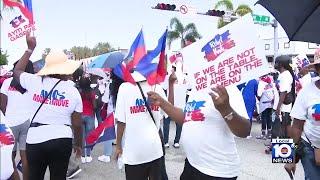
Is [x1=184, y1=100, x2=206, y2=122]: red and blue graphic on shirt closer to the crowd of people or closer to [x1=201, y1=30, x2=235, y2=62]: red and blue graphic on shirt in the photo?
the crowd of people

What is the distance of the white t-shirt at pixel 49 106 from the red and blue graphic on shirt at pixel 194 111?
5.12ft

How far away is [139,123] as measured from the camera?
4.07 meters

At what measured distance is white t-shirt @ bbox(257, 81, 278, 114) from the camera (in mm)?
9180

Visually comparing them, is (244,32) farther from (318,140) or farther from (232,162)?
(318,140)

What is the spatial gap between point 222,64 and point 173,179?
3791 millimetres

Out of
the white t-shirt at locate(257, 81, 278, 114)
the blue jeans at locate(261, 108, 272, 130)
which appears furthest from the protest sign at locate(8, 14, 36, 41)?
the blue jeans at locate(261, 108, 272, 130)

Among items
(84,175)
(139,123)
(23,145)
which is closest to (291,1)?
(139,123)

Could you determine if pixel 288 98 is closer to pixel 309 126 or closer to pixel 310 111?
pixel 309 126

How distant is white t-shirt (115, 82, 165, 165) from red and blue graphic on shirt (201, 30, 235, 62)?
4.27 ft

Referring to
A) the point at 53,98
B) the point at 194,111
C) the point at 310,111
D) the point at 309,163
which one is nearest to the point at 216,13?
the point at 53,98

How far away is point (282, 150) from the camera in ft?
11.2

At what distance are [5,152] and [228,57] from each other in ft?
4.89

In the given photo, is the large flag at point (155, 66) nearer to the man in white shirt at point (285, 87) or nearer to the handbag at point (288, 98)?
the man in white shirt at point (285, 87)

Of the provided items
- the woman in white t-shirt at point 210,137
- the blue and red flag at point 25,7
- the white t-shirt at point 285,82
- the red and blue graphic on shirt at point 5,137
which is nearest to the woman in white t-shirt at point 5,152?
the red and blue graphic on shirt at point 5,137
